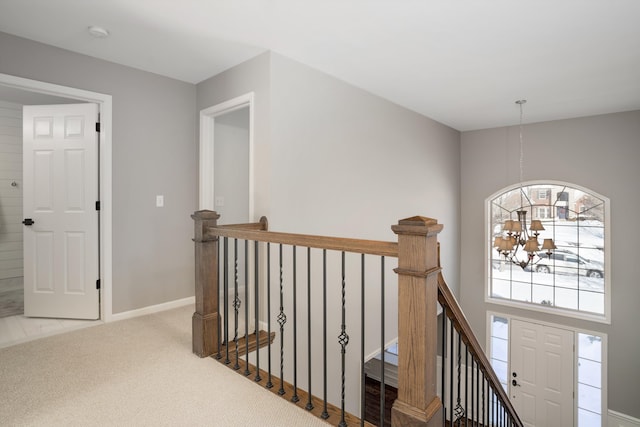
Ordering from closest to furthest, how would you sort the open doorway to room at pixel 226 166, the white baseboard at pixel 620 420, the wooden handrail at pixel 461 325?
the wooden handrail at pixel 461 325 < the open doorway to room at pixel 226 166 < the white baseboard at pixel 620 420

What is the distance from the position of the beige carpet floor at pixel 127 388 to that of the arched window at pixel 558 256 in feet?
13.2

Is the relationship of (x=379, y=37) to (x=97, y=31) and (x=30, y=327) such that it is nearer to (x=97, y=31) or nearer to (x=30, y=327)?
(x=97, y=31)

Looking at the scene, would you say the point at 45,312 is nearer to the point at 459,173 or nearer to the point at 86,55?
the point at 86,55

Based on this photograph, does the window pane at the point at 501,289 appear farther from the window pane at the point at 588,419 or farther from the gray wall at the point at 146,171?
the gray wall at the point at 146,171

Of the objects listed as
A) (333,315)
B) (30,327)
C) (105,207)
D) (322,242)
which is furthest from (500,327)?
(30,327)

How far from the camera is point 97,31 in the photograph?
8.37 feet

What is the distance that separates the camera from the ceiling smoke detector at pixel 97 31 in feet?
8.27

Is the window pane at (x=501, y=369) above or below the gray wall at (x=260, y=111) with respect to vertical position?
below

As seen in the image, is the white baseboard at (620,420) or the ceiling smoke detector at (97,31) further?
the white baseboard at (620,420)

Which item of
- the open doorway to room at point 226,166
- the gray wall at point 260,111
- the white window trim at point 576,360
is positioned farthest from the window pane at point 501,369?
the gray wall at point 260,111

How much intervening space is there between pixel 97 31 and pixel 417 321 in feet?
9.46

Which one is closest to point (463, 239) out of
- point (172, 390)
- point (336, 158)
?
point (336, 158)

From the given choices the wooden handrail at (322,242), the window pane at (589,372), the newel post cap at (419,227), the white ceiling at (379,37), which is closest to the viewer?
the newel post cap at (419,227)

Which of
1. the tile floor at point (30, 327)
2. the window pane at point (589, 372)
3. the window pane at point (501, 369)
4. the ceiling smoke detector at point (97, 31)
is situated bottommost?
the window pane at point (501, 369)
